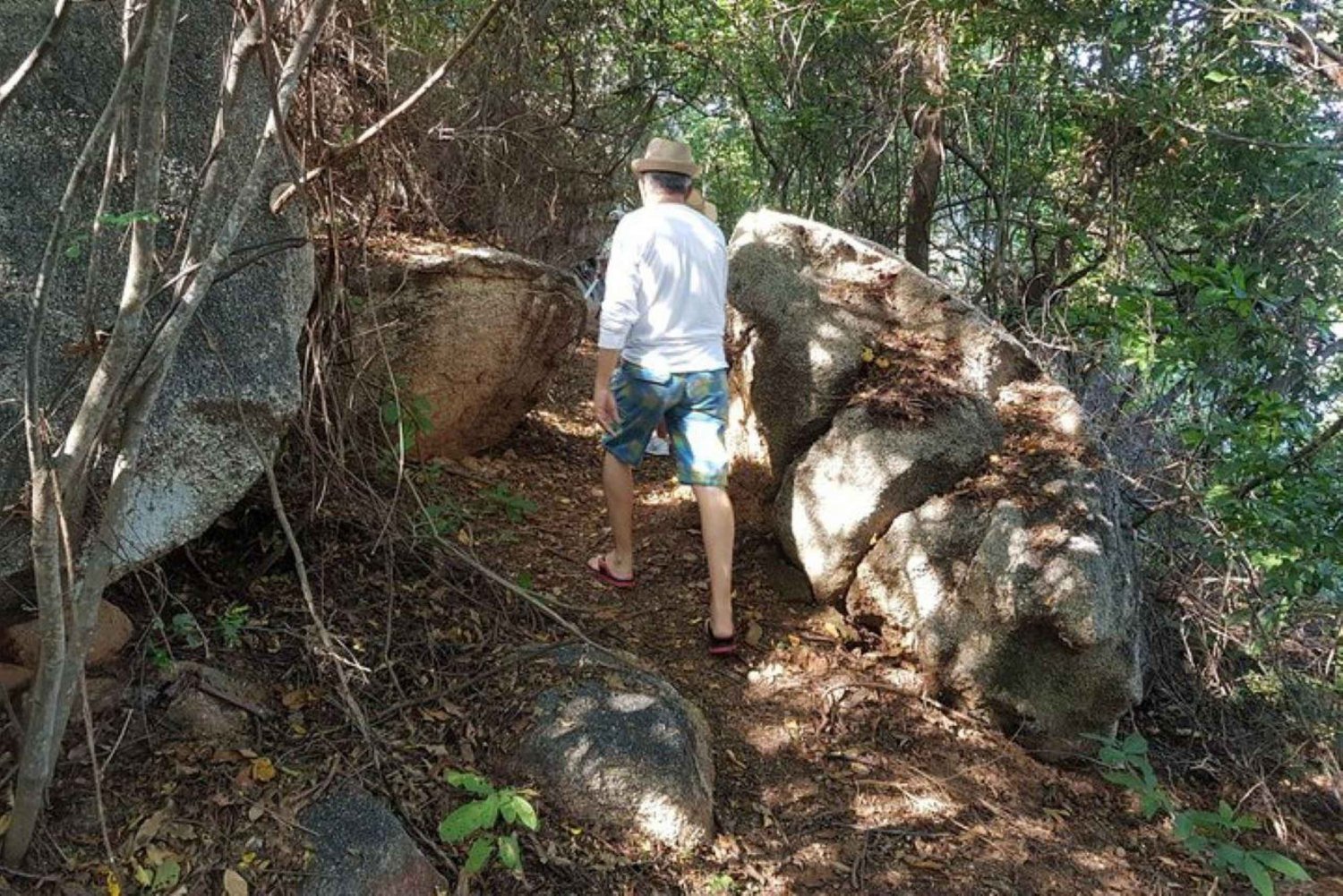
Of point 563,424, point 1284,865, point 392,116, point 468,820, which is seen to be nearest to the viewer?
point 392,116

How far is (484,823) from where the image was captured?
2352 millimetres

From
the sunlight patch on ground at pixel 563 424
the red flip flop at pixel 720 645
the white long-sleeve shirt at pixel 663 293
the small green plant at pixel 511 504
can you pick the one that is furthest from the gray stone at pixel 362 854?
the sunlight patch on ground at pixel 563 424

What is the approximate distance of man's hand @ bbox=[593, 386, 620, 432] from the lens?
369 cm

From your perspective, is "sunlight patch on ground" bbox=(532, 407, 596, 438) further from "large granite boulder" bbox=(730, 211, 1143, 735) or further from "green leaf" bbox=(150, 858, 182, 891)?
"green leaf" bbox=(150, 858, 182, 891)

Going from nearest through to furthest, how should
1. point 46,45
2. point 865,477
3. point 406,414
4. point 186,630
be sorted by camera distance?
point 46,45, point 186,630, point 406,414, point 865,477

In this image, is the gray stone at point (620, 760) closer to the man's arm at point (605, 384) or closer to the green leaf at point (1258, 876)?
the man's arm at point (605, 384)

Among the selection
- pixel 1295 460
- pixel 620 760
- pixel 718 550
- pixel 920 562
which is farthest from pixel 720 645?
pixel 1295 460

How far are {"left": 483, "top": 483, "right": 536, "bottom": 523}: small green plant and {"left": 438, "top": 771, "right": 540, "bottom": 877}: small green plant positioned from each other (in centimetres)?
198

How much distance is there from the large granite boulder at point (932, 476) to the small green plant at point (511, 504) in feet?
3.45

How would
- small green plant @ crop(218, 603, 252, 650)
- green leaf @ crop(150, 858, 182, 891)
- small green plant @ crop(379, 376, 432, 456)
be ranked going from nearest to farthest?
green leaf @ crop(150, 858, 182, 891) → small green plant @ crop(218, 603, 252, 650) → small green plant @ crop(379, 376, 432, 456)

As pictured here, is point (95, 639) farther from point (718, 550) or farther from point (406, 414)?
point (718, 550)

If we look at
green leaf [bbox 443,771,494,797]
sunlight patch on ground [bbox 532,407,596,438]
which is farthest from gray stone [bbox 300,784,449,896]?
sunlight patch on ground [bbox 532,407,596,438]

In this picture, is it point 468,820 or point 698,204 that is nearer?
point 468,820

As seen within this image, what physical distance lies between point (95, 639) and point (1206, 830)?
12.0ft
